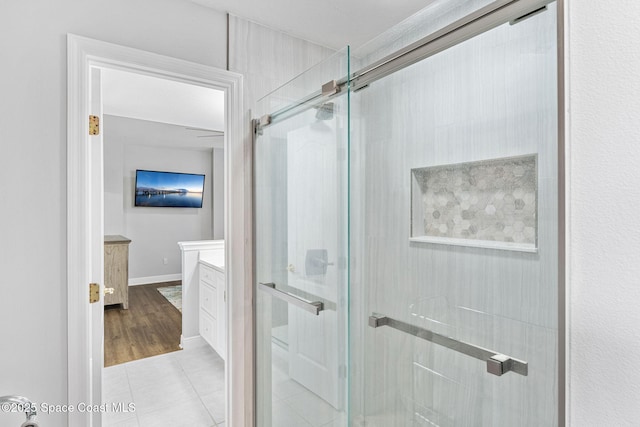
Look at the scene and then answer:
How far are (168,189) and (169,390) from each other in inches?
179

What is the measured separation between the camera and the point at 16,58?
53.0 inches

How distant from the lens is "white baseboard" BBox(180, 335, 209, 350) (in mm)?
3445

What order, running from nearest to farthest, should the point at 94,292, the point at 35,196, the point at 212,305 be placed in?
the point at 35,196 < the point at 94,292 < the point at 212,305

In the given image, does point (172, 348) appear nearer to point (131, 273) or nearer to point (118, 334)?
point (118, 334)

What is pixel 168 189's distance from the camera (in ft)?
21.1

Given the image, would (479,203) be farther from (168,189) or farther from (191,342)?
(168,189)

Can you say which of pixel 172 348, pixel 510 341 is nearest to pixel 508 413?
pixel 510 341

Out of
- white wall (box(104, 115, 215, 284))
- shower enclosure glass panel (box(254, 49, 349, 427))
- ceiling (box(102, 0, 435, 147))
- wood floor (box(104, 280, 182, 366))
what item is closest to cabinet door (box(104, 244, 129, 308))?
wood floor (box(104, 280, 182, 366))

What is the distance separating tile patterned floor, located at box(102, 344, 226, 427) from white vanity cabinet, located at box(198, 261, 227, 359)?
0.21m

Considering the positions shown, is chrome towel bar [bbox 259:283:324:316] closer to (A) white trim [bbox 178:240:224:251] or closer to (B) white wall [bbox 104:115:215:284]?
(A) white trim [bbox 178:240:224:251]

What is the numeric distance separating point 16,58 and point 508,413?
2.10 m

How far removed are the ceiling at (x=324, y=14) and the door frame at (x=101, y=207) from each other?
1.12 ft

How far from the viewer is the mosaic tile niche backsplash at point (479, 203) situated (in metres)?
0.84

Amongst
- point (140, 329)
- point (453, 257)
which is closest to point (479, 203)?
point (453, 257)
